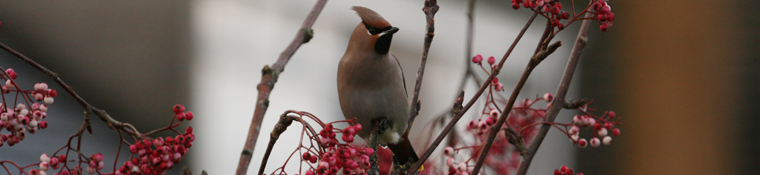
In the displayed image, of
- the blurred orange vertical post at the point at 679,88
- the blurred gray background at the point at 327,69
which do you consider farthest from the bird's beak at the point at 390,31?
the blurred orange vertical post at the point at 679,88

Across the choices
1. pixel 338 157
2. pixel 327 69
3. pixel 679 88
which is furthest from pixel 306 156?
pixel 679 88

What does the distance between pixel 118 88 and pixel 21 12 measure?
0.36 m

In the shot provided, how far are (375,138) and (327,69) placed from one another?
148 cm

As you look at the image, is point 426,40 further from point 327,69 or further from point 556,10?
point 327,69

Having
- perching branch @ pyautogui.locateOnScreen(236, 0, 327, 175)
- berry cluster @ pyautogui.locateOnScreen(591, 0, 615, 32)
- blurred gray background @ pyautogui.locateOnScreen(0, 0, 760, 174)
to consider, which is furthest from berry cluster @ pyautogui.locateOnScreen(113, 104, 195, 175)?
blurred gray background @ pyautogui.locateOnScreen(0, 0, 760, 174)

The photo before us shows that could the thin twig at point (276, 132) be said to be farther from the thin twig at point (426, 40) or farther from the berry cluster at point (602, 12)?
the berry cluster at point (602, 12)

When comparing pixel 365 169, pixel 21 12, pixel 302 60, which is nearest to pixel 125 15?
pixel 21 12

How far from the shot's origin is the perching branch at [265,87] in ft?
1.68

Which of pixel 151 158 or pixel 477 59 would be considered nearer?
pixel 151 158

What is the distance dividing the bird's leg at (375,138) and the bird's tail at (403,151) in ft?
0.09

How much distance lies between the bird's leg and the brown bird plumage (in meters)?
0.01

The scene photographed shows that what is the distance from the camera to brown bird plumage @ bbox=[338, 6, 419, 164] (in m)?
0.69

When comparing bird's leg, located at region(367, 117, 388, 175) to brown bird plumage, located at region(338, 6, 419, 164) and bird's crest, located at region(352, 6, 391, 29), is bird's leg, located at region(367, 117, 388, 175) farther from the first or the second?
bird's crest, located at region(352, 6, 391, 29)

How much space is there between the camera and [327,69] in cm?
212
